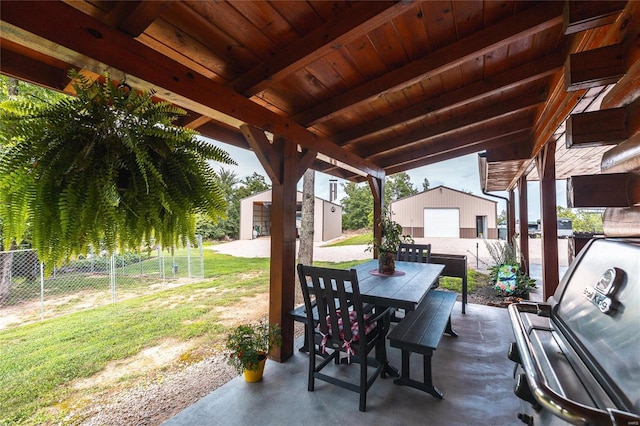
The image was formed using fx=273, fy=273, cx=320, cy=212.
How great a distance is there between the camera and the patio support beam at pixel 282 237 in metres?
2.48

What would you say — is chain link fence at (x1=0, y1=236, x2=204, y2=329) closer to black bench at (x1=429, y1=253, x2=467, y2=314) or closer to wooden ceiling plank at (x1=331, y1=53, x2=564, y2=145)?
wooden ceiling plank at (x1=331, y1=53, x2=564, y2=145)

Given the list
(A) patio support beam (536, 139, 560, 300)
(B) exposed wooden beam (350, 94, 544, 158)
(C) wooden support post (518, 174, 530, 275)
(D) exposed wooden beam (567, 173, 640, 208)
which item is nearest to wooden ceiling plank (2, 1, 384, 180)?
(D) exposed wooden beam (567, 173, 640, 208)

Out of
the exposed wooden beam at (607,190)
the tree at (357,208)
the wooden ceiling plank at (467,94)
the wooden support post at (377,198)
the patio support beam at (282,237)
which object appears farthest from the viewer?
the tree at (357,208)

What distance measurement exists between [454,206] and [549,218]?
1266 centimetres

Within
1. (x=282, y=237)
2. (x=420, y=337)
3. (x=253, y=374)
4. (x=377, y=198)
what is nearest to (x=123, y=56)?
(x=282, y=237)

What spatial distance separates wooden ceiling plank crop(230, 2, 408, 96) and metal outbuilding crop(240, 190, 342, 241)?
13747 mm

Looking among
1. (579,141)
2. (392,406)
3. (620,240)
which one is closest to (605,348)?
(620,240)

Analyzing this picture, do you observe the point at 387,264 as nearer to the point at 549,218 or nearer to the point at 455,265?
the point at 455,265

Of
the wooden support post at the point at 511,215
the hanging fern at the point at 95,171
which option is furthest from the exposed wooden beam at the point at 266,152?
the wooden support post at the point at 511,215

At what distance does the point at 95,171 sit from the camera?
0.97 meters

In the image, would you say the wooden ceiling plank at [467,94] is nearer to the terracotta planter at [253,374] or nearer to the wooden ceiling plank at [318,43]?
the wooden ceiling plank at [318,43]

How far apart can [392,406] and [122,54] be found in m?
2.69

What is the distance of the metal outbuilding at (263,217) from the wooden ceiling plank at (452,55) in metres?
13.2

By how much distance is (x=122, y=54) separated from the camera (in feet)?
4.28
